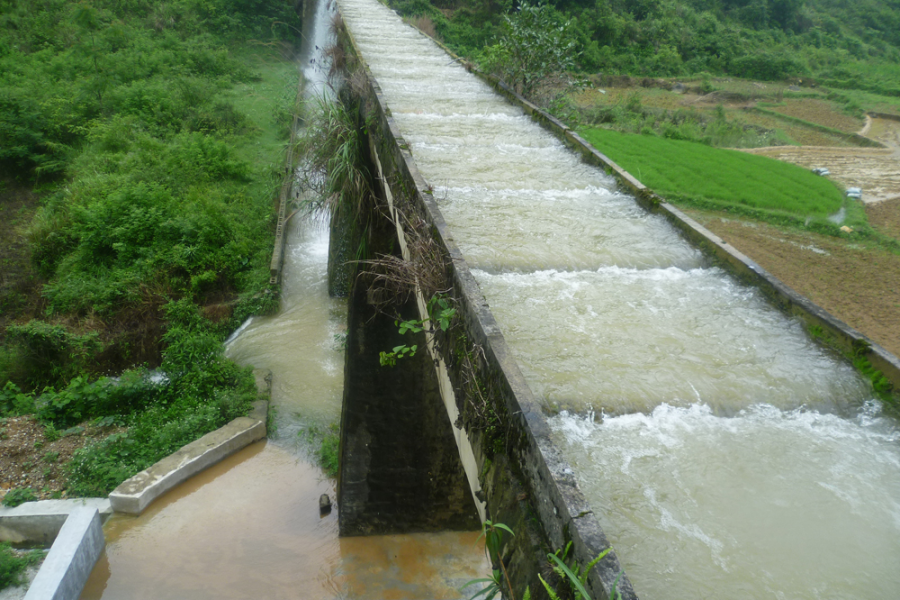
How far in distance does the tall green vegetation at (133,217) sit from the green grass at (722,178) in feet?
31.0

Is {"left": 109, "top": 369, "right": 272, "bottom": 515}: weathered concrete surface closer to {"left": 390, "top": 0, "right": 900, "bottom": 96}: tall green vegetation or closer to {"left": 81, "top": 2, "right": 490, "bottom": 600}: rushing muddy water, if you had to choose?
{"left": 81, "top": 2, "right": 490, "bottom": 600}: rushing muddy water

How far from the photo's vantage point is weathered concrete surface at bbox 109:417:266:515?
276 inches

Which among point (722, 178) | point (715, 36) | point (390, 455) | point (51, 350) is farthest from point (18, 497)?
point (715, 36)

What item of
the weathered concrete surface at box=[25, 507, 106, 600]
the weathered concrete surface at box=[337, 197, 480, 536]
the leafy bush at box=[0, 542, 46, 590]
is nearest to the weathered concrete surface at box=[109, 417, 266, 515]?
the weathered concrete surface at box=[25, 507, 106, 600]

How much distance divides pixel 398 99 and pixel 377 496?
19.3 feet

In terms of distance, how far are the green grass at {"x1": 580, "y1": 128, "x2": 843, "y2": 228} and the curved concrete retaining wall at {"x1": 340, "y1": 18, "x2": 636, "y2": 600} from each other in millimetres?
11689

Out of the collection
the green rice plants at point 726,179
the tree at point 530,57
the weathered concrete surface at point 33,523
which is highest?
the tree at point 530,57

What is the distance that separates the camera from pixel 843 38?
39.1m

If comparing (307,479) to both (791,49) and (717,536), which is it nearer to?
(717,536)

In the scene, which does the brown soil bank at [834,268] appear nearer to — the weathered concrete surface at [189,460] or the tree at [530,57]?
the tree at [530,57]

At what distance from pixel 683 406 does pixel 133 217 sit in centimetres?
1127

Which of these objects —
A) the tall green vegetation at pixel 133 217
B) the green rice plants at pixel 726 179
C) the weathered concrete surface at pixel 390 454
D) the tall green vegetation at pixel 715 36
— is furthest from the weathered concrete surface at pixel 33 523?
the tall green vegetation at pixel 715 36

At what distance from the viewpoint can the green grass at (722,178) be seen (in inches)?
560

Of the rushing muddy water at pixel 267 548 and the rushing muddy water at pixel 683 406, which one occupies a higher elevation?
the rushing muddy water at pixel 683 406
